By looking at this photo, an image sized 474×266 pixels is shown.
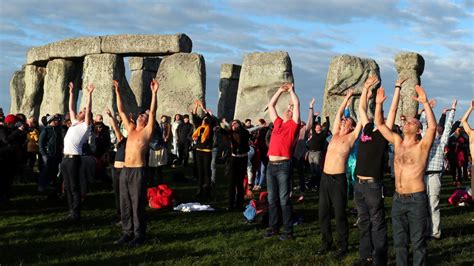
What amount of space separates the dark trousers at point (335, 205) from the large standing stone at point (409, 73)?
17552 millimetres

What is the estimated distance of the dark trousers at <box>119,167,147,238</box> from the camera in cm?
863

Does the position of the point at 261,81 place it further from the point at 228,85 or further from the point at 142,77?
the point at 228,85

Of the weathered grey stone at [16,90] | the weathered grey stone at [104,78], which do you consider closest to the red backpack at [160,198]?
the weathered grey stone at [104,78]

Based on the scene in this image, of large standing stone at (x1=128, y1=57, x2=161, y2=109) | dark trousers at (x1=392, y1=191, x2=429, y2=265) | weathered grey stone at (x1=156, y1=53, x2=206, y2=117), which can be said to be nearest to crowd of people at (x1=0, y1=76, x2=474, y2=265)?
dark trousers at (x1=392, y1=191, x2=429, y2=265)

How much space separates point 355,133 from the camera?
8297 mm

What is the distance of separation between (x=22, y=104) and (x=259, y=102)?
35.1ft

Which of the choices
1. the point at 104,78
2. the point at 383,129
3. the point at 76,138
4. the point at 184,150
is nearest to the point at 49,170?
the point at 76,138

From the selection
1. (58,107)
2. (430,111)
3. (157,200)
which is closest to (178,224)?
(157,200)

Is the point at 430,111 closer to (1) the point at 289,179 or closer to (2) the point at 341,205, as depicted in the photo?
(2) the point at 341,205

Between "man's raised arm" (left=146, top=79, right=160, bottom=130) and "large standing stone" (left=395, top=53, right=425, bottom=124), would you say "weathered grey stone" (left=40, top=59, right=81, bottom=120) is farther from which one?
"man's raised arm" (left=146, top=79, right=160, bottom=130)

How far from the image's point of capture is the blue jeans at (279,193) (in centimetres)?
899

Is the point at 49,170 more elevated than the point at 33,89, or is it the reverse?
the point at 33,89

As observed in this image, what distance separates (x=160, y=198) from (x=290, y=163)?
3168mm

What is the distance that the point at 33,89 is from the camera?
88.7ft
